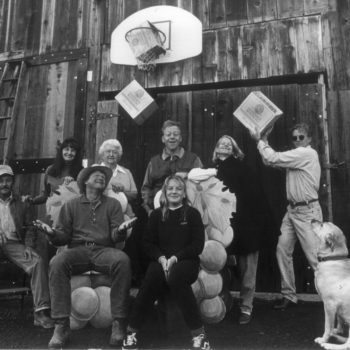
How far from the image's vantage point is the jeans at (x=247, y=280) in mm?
3990

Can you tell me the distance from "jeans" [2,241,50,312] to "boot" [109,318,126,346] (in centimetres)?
76

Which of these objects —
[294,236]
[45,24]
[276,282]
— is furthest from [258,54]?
[45,24]

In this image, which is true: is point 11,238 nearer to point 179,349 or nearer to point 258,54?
point 179,349

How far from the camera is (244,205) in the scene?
13.8 ft

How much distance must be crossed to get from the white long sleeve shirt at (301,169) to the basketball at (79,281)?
2.08 meters

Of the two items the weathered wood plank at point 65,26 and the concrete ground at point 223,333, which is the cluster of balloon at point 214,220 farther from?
the weathered wood plank at point 65,26

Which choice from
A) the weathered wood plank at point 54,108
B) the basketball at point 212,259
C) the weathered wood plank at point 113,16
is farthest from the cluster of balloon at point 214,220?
the weathered wood plank at point 113,16

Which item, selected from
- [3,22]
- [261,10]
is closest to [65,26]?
[3,22]

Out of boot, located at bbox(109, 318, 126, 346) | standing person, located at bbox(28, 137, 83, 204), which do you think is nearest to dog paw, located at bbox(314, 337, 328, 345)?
boot, located at bbox(109, 318, 126, 346)

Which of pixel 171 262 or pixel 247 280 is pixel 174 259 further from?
pixel 247 280

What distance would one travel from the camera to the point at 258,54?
5391 mm

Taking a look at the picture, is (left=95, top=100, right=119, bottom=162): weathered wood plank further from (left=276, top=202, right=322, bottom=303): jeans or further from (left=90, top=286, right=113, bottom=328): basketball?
(left=276, top=202, right=322, bottom=303): jeans

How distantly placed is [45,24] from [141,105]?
7.02ft

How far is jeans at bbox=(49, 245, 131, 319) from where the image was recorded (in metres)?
3.37
